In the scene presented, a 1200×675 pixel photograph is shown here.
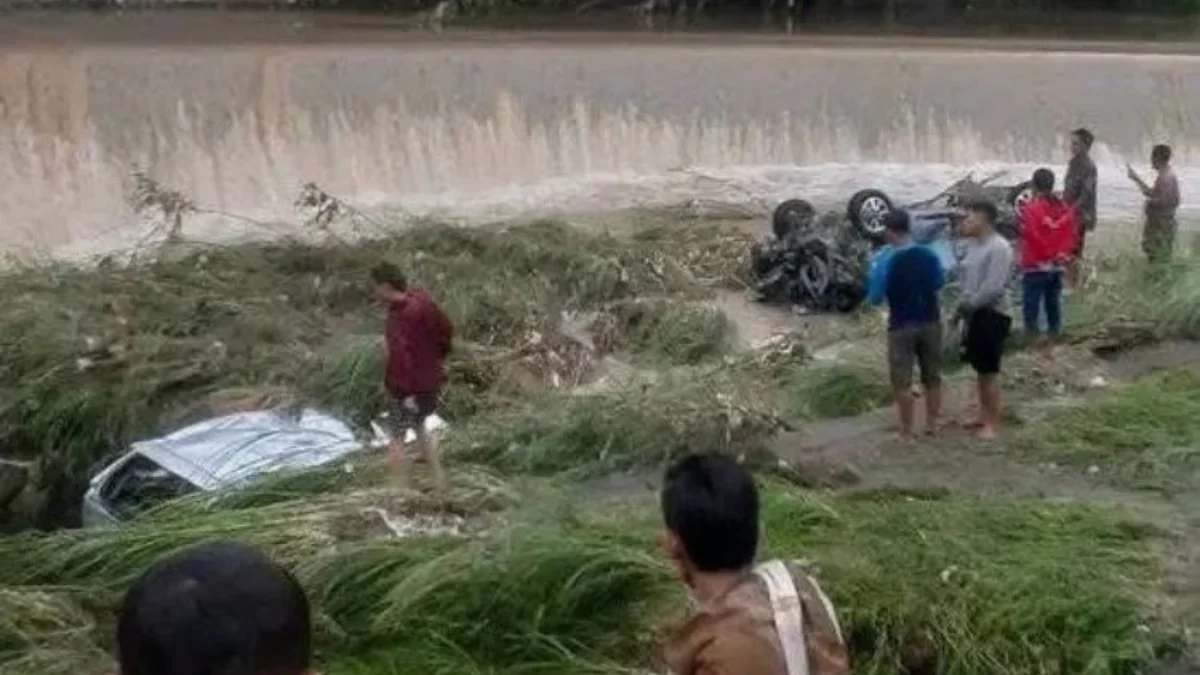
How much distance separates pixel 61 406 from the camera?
13633 millimetres

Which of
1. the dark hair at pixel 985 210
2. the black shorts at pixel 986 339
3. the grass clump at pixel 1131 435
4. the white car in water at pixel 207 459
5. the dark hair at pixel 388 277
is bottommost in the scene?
the white car in water at pixel 207 459

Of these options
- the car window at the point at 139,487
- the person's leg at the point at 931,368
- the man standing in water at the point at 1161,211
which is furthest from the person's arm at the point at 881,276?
the man standing in water at the point at 1161,211

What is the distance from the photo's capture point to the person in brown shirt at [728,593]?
3467 mm

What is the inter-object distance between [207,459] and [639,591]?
4.34 meters

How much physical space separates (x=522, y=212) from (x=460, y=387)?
335 inches

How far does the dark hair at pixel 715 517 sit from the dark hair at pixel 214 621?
3.51 ft

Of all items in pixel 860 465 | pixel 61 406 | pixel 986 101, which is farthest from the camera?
pixel 986 101

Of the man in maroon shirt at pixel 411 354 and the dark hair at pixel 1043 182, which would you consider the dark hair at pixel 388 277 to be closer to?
the man in maroon shirt at pixel 411 354

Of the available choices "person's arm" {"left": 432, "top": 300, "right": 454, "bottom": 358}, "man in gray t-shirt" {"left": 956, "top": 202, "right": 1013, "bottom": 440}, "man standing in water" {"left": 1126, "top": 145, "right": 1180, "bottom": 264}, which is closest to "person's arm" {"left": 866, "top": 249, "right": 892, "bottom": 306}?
"man in gray t-shirt" {"left": 956, "top": 202, "right": 1013, "bottom": 440}

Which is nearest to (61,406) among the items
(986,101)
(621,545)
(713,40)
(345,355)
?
(345,355)

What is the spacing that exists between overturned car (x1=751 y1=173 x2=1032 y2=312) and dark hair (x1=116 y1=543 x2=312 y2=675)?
48.8 ft

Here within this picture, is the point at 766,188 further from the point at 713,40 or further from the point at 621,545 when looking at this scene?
the point at 621,545

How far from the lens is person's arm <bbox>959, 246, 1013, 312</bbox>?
1109 centimetres

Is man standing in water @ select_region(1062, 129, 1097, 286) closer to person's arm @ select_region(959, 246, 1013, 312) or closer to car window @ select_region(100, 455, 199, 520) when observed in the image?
person's arm @ select_region(959, 246, 1013, 312)
